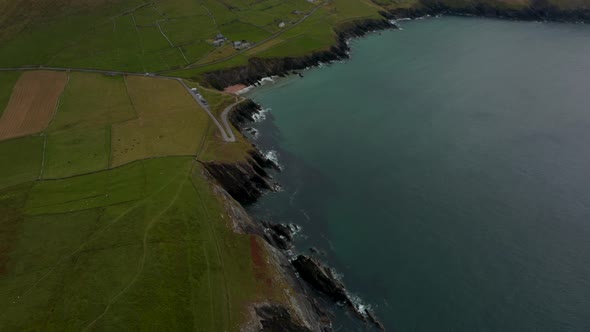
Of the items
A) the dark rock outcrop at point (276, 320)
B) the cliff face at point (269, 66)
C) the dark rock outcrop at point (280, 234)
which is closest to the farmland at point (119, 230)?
the dark rock outcrop at point (276, 320)

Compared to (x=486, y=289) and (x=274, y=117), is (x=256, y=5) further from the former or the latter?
(x=486, y=289)

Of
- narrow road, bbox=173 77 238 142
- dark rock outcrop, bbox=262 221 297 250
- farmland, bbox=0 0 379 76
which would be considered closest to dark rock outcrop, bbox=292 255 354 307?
dark rock outcrop, bbox=262 221 297 250

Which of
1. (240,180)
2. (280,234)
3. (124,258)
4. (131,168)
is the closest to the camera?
(124,258)

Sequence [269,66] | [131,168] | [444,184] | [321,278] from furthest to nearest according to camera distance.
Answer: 1. [269,66]
2. [444,184]
3. [131,168]
4. [321,278]

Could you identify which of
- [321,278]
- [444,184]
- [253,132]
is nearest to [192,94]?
[253,132]

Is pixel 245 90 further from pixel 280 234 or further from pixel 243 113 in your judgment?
pixel 280 234

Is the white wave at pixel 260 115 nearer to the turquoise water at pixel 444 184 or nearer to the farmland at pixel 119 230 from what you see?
the turquoise water at pixel 444 184

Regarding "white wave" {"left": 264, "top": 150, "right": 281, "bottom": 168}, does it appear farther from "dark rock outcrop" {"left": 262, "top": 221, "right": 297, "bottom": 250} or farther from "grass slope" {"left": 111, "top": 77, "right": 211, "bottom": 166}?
"dark rock outcrop" {"left": 262, "top": 221, "right": 297, "bottom": 250}
